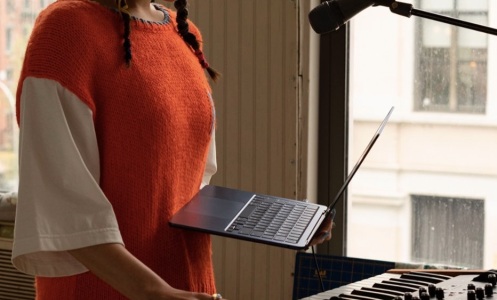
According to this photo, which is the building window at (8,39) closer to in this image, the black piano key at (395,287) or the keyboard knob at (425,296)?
the black piano key at (395,287)

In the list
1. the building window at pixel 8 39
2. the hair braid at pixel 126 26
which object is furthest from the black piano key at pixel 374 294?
the building window at pixel 8 39

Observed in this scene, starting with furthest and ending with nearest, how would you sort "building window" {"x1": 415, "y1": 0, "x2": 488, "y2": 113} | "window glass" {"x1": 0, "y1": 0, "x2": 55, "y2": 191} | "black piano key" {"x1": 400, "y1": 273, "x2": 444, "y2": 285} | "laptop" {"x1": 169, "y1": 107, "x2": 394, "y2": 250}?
"window glass" {"x1": 0, "y1": 0, "x2": 55, "y2": 191}
"building window" {"x1": 415, "y1": 0, "x2": 488, "y2": 113}
"black piano key" {"x1": 400, "y1": 273, "x2": 444, "y2": 285}
"laptop" {"x1": 169, "y1": 107, "x2": 394, "y2": 250}

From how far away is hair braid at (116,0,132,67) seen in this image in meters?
1.38

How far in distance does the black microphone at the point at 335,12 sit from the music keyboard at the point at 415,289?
1.41ft

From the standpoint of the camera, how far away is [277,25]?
107 inches

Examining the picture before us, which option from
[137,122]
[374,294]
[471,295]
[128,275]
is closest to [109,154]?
[137,122]

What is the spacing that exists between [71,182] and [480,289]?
0.64 metres

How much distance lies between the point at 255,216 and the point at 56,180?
1.35 feet

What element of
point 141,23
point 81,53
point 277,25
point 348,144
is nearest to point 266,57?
point 277,25

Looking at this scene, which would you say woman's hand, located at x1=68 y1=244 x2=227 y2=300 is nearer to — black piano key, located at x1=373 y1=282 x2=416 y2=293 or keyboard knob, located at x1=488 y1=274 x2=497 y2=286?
black piano key, located at x1=373 y1=282 x2=416 y2=293

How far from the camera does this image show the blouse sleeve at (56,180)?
1267 millimetres

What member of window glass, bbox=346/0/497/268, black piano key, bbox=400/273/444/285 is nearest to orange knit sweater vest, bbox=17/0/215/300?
black piano key, bbox=400/273/444/285

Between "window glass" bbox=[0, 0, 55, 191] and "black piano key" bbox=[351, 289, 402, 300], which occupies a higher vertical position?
"window glass" bbox=[0, 0, 55, 191]

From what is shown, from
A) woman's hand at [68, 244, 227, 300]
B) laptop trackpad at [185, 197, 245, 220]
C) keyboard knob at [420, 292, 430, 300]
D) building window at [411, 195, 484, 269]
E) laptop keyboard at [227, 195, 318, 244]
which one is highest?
laptop trackpad at [185, 197, 245, 220]
